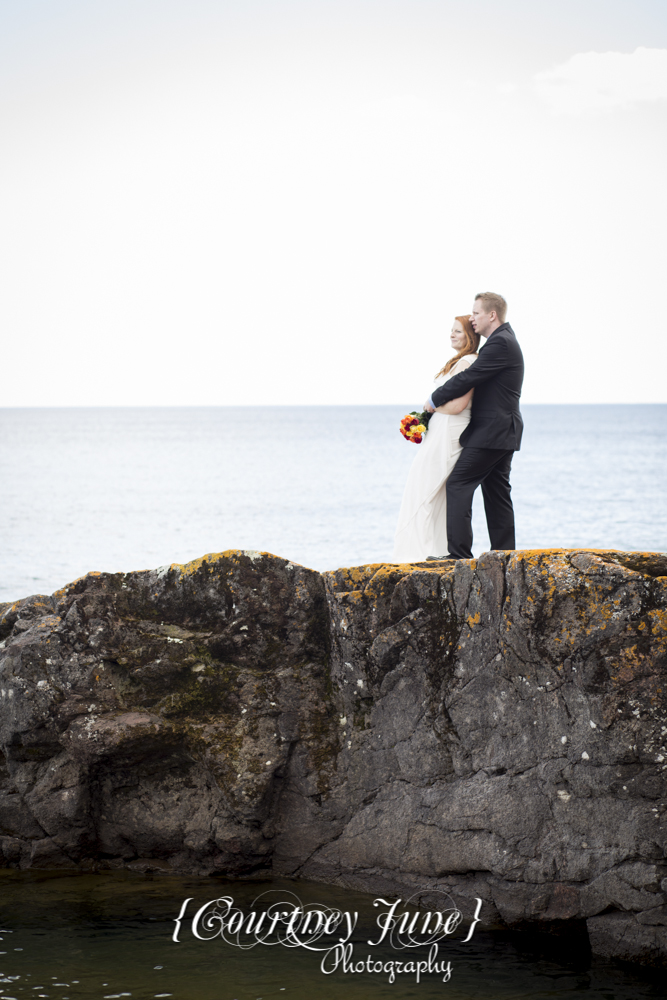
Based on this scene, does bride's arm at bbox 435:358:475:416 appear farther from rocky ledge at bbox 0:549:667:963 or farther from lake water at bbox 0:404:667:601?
lake water at bbox 0:404:667:601

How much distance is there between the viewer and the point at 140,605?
19.4ft

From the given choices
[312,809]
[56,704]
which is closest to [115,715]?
[56,704]

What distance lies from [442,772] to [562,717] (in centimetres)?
84

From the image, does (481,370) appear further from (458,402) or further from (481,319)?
(481,319)

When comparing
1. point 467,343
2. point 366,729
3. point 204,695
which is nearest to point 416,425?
point 467,343

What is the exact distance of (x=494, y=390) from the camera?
24.3 ft

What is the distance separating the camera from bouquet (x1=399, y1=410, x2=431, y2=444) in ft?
25.1

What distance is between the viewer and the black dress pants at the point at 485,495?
287 inches

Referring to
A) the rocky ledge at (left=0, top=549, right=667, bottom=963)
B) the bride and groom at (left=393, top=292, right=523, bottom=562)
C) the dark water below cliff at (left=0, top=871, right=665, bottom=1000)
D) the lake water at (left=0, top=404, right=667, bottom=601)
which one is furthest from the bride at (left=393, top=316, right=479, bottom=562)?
the lake water at (left=0, top=404, right=667, bottom=601)

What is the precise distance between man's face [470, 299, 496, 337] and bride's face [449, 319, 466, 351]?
122 mm

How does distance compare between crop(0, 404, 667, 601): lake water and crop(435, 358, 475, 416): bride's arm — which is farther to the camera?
crop(0, 404, 667, 601): lake water

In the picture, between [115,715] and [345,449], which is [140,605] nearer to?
[115,715]

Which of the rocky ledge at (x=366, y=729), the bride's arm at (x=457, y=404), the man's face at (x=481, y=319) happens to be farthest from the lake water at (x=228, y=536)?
the man's face at (x=481, y=319)

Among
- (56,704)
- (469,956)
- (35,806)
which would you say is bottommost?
(469,956)
